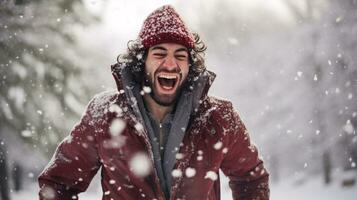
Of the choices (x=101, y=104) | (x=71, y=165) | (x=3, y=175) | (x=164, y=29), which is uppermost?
(x=3, y=175)

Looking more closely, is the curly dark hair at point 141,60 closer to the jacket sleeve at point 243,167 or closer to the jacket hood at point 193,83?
the jacket hood at point 193,83

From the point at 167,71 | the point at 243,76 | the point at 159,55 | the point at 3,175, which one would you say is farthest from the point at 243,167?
the point at 243,76

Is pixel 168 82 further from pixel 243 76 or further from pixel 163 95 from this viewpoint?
pixel 243 76

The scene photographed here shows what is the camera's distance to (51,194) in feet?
9.36

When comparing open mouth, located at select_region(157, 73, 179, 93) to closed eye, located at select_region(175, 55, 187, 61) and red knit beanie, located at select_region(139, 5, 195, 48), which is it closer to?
closed eye, located at select_region(175, 55, 187, 61)

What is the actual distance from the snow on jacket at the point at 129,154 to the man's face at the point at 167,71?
0.68 ft

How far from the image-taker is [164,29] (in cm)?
321

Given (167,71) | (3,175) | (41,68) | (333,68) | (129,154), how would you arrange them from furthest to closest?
(333,68) → (3,175) → (41,68) → (167,71) → (129,154)

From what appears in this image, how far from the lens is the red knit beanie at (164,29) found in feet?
10.5

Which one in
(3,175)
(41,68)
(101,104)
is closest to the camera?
(101,104)

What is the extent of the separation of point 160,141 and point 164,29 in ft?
2.62

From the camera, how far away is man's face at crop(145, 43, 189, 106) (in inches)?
121

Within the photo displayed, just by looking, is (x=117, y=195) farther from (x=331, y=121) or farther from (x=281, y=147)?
(x=281, y=147)

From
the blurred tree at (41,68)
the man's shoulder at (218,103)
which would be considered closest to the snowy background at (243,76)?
the blurred tree at (41,68)
